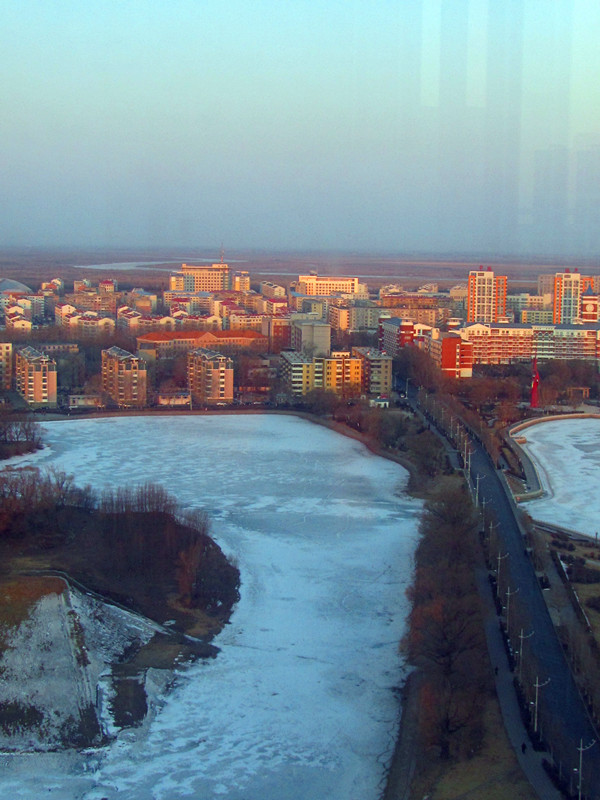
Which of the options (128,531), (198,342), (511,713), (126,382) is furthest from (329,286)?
(511,713)

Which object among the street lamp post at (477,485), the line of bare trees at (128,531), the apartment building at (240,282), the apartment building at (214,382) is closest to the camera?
the line of bare trees at (128,531)

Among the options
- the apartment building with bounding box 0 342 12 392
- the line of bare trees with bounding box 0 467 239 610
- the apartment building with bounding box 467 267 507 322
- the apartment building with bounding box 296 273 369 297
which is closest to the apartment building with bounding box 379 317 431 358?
the apartment building with bounding box 467 267 507 322

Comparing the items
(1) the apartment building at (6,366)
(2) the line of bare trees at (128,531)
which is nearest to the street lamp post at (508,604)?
(2) the line of bare trees at (128,531)

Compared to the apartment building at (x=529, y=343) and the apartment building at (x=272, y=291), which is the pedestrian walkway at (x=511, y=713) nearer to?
the apartment building at (x=529, y=343)

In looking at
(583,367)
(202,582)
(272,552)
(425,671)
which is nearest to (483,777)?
(425,671)

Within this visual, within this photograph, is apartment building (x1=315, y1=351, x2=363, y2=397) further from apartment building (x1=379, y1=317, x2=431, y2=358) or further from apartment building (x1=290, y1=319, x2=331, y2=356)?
apartment building (x1=379, y1=317, x2=431, y2=358)

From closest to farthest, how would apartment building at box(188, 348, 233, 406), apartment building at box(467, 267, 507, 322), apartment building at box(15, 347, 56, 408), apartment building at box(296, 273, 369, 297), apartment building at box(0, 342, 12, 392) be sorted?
1. apartment building at box(15, 347, 56, 408)
2. apartment building at box(188, 348, 233, 406)
3. apartment building at box(0, 342, 12, 392)
4. apartment building at box(467, 267, 507, 322)
5. apartment building at box(296, 273, 369, 297)
